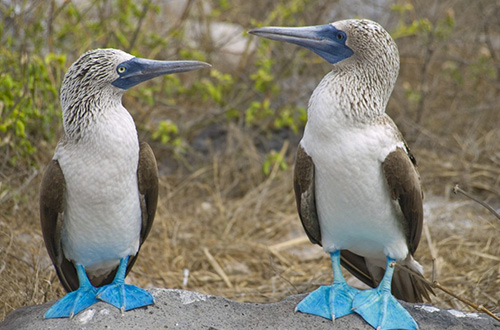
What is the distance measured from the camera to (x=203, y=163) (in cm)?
566

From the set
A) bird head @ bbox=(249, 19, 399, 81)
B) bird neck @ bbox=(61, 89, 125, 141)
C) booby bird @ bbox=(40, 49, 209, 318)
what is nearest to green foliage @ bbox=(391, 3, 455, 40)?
bird head @ bbox=(249, 19, 399, 81)

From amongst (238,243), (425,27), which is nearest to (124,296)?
(238,243)

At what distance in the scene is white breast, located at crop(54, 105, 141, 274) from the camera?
2580 mm

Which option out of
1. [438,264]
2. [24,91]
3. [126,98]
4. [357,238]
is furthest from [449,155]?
[24,91]

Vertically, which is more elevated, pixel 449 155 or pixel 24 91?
pixel 24 91

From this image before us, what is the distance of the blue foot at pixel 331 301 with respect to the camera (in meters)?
2.72

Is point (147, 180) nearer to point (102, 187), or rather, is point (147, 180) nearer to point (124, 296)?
point (102, 187)

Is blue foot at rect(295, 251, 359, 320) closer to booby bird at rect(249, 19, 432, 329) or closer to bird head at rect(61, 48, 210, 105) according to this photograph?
booby bird at rect(249, 19, 432, 329)

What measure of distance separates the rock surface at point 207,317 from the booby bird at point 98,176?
5cm

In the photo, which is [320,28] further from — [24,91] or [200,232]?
[200,232]

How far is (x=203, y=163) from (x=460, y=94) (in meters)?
2.84

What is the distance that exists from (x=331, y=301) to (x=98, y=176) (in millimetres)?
1113

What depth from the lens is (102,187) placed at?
2.58 metres

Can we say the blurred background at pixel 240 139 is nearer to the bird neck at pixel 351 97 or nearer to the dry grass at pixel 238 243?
the dry grass at pixel 238 243
